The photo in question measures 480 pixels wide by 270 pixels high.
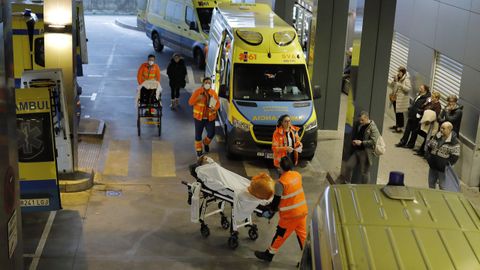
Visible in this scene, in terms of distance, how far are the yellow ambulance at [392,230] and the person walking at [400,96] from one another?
1350cm

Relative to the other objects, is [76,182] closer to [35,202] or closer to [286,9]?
[35,202]

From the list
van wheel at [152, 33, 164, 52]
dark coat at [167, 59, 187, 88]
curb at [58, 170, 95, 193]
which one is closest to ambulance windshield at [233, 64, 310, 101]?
dark coat at [167, 59, 187, 88]

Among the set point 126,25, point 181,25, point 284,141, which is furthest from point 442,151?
point 126,25

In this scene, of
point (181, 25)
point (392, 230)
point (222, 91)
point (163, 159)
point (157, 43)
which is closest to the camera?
point (392, 230)

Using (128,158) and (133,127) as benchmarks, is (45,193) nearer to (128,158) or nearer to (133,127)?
(128,158)

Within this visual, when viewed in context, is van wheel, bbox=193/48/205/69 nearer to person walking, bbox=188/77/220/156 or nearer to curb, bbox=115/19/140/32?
curb, bbox=115/19/140/32

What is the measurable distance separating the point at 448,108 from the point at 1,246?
38.1 feet

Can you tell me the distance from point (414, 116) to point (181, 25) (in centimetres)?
1206

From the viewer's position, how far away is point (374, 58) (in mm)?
14531

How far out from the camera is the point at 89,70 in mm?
26484

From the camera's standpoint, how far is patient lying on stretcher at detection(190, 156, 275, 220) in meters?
11.0

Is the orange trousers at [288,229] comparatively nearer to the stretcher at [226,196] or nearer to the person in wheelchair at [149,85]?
the stretcher at [226,196]

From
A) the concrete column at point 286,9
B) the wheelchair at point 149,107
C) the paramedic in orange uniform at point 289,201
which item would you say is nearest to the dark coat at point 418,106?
the wheelchair at point 149,107

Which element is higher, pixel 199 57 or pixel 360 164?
pixel 360 164
